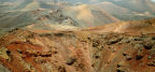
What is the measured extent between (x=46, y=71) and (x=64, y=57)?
580 cm

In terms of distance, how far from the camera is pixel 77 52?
3300 cm

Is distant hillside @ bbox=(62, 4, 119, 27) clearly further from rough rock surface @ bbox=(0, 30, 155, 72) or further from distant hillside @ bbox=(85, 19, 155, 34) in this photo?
rough rock surface @ bbox=(0, 30, 155, 72)

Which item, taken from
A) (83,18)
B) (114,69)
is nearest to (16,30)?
(114,69)

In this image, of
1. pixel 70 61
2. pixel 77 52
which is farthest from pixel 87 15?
pixel 70 61

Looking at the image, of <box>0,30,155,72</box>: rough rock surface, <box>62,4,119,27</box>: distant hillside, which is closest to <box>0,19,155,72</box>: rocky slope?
<box>0,30,155,72</box>: rough rock surface

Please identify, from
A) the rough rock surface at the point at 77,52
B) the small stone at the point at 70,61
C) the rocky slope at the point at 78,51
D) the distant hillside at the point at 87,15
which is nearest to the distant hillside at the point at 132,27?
the rocky slope at the point at 78,51

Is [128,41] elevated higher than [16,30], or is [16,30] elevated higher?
[16,30]

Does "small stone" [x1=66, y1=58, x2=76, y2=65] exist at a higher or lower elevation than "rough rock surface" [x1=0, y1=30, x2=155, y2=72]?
lower

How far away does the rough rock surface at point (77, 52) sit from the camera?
25.5 m

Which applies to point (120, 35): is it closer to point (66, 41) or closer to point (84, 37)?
point (84, 37)

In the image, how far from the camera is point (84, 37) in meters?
35.1

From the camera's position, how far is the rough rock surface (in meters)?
25.5

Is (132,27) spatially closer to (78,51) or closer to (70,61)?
(78,51)

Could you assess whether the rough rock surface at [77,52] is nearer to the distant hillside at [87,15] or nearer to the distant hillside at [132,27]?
the distant hillside at [132,27]
